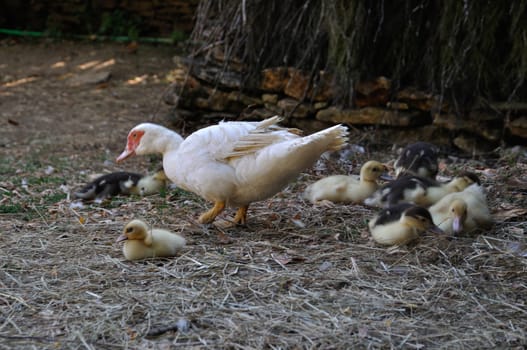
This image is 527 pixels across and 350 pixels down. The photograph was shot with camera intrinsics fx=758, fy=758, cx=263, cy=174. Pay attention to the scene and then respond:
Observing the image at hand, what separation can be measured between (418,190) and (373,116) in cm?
240

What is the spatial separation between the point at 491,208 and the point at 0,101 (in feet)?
24.5

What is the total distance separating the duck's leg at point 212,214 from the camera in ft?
15.8

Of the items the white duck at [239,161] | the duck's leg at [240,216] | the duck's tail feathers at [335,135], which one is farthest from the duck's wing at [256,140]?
the duck's leg at [240,216]

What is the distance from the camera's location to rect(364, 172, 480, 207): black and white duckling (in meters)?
5.02

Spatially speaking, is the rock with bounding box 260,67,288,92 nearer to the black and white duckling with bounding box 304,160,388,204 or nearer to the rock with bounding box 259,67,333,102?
the rock with bounding box 259,67,333,102

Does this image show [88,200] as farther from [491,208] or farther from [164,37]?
[164,37]

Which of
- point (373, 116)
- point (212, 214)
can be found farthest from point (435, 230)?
point (373, 116)

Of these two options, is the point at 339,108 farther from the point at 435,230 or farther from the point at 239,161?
the point at 435,230

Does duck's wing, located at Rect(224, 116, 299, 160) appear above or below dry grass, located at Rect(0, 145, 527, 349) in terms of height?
above

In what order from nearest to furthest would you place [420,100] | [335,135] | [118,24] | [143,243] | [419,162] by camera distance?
[143,243]
[335,135]
[419,162]
[420,100]
[118,24]

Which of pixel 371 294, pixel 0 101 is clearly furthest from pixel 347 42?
pixel 0 101

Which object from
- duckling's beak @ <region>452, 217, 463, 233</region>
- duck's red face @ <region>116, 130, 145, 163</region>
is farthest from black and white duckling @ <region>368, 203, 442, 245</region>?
duck's red face @ <region>116, 130, 145, 163</region>

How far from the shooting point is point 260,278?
3.88 metres

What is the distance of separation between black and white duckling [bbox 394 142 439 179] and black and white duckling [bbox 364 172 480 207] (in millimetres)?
488
